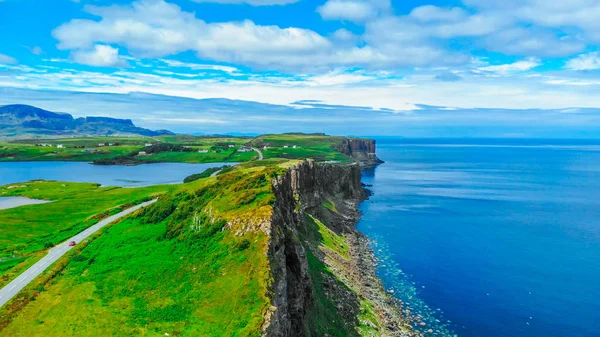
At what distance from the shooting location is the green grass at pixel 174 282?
36531 millimetres

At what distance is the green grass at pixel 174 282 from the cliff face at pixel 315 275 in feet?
7.56

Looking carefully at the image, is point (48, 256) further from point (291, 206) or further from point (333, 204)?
point (333, 204)

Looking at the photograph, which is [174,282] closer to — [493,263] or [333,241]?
[333,241]

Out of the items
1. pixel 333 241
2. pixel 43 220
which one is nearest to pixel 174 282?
pixel 333 241

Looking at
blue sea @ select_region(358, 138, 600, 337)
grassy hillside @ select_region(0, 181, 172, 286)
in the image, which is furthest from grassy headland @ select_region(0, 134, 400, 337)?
blue sea @ select_region(358, 138, 600, 337)

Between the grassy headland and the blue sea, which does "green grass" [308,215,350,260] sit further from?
the blue sea

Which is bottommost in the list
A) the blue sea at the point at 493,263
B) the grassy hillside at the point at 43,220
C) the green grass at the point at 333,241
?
the blue sea at the point at 493,263

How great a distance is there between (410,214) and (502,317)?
79.4 meters

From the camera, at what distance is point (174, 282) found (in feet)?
144

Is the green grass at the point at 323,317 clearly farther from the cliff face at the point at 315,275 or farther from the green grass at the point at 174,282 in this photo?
the green grass at the point at 174,282

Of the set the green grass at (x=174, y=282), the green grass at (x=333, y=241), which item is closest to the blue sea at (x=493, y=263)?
the green grass at (x=333, y=241)

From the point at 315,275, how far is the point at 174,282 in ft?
80.6

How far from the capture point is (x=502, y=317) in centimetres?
6388

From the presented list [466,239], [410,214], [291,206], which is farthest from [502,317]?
[410,214]
